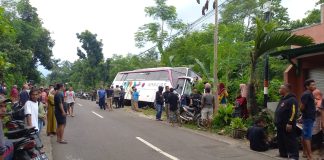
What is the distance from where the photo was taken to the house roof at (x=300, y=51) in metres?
12.5

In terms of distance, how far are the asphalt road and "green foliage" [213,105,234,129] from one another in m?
1.34

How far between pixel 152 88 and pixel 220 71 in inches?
224

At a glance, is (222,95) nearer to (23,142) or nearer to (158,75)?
(158,75)

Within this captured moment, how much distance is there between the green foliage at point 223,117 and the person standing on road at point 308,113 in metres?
6.09

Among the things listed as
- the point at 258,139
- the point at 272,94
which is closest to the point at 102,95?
the point at 272,94

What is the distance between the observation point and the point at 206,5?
1738 centimetres

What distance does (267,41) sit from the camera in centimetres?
1395

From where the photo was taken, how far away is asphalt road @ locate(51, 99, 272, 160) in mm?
10594

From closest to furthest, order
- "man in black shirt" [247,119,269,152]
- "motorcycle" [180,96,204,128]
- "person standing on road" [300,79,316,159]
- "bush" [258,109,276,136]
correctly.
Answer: "person standing on road" [300,79,316,159] < "man in black shirt" [247,119,269,152] < "bush" [258,109,276,136] < "motorcycle" [180,96,204,128]

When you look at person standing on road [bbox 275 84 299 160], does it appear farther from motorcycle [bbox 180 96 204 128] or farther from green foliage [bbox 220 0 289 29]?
green foliage [bbox 220 0 289 29]

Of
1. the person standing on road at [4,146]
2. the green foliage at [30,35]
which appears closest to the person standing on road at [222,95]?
the person standing on road at [4,146]

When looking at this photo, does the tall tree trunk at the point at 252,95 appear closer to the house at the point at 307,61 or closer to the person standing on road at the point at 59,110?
the house at the point at 307,61

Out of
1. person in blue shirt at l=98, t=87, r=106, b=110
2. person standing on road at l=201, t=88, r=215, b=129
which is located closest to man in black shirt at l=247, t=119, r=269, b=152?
person standing on road at l=201, t=88, r=215, b=129

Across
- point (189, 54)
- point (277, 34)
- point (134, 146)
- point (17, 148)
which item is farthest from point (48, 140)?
point (189, 54)
